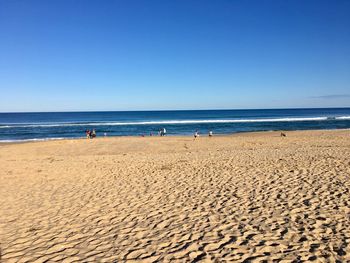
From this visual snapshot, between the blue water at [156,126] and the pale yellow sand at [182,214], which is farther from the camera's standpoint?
the blue water at [156,126]

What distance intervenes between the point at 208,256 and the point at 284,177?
20.3 feet

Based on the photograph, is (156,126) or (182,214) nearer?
(182,214)

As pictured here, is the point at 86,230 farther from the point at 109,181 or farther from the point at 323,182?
the point at 323,182

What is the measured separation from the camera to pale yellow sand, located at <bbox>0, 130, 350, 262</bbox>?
203 inches

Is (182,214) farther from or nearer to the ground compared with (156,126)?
nearer to the ground

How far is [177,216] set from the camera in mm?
6852

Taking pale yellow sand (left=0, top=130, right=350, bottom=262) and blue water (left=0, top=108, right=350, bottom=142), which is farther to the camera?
blue water (left=0, top=108, right=350, bottom=142)

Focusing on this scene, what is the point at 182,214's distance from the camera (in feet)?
22.9

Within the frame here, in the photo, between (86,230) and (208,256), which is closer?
(208,256)

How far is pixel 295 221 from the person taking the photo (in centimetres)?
612

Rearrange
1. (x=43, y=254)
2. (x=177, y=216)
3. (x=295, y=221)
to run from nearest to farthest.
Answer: (x=43, y=254), (x=295, y=221), (x=177, y=216)

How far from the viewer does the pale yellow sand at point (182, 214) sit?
515cm

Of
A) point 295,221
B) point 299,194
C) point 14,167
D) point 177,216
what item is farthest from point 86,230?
point 14,167

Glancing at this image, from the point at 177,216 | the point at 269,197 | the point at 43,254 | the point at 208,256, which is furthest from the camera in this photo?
the point at 269,197
